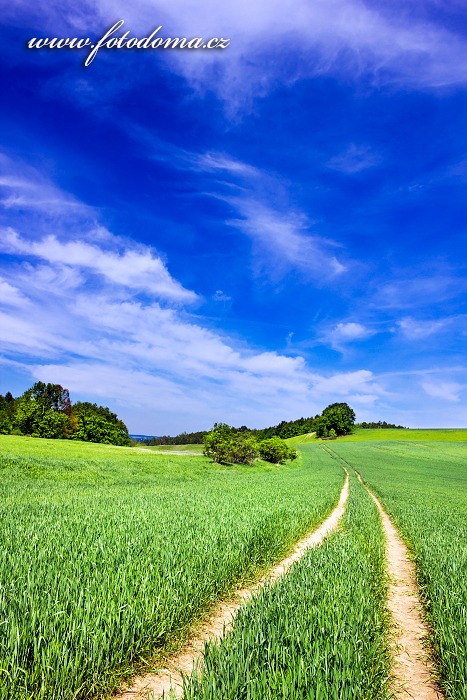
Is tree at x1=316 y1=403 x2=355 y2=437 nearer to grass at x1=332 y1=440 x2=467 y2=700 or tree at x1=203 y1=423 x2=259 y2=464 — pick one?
tree at x1=203 y1=423 x2=259 y2=464

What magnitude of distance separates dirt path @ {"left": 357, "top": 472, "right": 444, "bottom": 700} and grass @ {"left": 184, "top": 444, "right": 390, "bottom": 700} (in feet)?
0.99

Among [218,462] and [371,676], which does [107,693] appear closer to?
[371,676]

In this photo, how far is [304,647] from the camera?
4.00m

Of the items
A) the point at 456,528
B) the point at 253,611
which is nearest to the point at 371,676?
the point at 253,611

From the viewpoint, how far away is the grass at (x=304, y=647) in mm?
3363

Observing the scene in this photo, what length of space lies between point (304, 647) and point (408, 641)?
10.6ft

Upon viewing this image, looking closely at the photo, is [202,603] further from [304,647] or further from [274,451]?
[274,451]

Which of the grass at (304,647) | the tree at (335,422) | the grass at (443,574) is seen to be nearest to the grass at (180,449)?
the tree at (335,422)

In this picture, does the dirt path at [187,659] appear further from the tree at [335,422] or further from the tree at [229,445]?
the tree at [335,422]

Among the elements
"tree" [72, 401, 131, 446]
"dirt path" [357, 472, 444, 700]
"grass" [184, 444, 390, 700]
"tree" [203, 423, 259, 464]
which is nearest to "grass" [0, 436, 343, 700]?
"grass" [184, 444, 390, 700]

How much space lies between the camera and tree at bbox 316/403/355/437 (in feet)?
464

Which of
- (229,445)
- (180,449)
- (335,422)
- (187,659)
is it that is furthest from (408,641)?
→ (335,422)

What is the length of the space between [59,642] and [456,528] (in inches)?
556

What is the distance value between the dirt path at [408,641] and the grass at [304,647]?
302 millimetres
